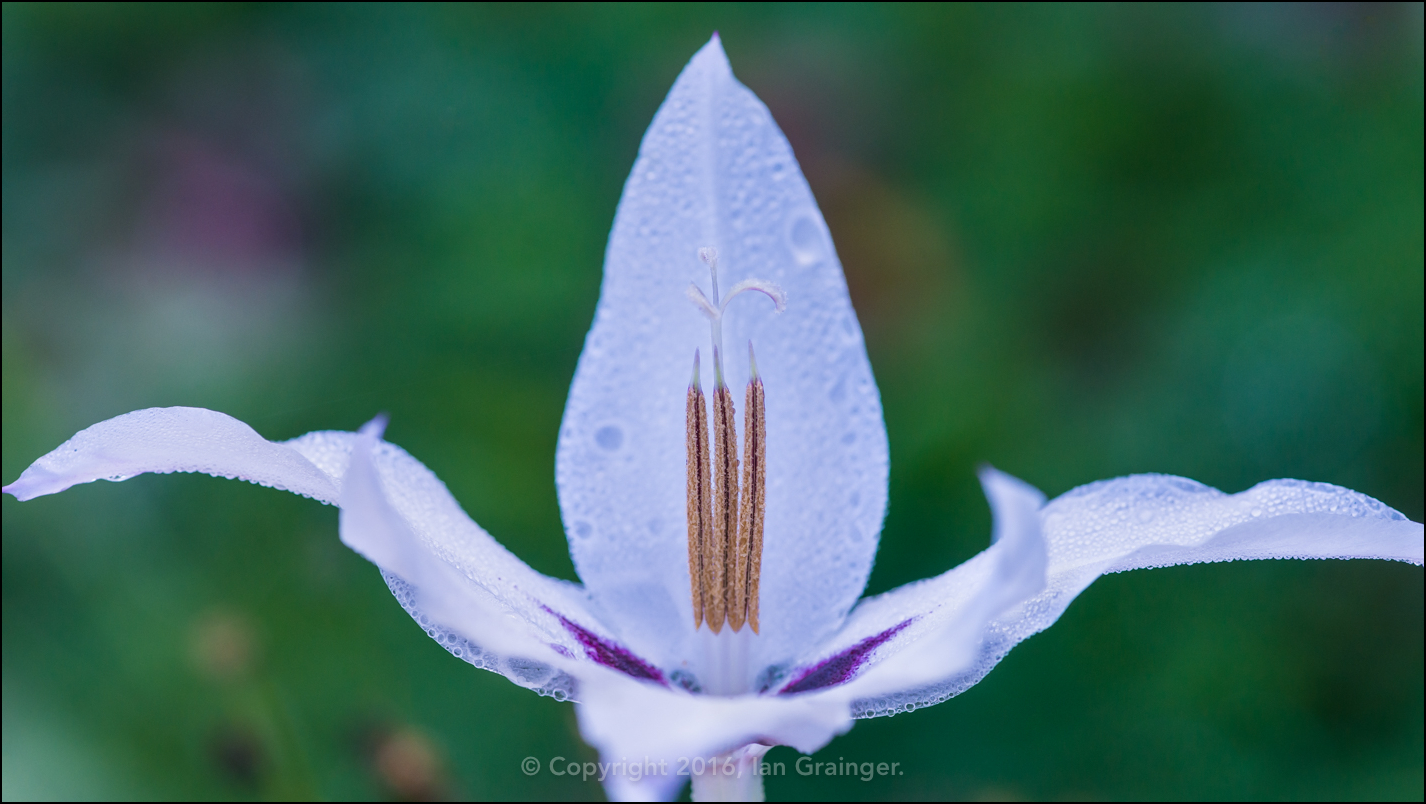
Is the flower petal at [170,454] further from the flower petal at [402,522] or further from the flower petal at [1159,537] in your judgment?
the flower petal at [1159,537]

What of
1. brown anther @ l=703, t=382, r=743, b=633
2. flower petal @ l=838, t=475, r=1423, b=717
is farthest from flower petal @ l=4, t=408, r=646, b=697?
flower petal @ l=838, t=475, r=1423, b=717

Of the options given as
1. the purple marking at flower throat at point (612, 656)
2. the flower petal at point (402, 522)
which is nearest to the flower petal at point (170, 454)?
the flower petal at point (402, 522)

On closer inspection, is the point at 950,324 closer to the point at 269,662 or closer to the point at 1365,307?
the point at 1365,307

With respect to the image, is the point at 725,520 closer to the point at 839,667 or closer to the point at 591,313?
the point at 839,667

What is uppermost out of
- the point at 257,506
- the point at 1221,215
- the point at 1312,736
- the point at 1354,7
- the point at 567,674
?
the point at 1354,7

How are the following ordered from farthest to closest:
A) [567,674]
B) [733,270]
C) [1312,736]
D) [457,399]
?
[457,399] → [1312,736] → [733,270] → [567,674]

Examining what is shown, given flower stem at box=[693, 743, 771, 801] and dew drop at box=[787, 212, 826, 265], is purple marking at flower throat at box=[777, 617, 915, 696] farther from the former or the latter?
dew drop at box=[787, 212, 826, 265]

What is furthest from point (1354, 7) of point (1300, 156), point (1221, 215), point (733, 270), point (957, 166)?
point (733, 270)
